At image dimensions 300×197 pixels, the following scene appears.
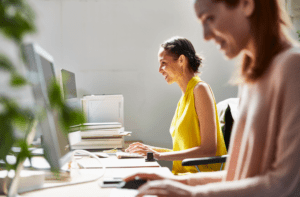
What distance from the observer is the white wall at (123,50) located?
2992 mm

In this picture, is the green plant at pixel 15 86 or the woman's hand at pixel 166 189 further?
the woman's hand at pixel 166 189

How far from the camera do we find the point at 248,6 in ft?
2.27

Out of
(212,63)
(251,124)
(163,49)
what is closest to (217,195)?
(251,124)

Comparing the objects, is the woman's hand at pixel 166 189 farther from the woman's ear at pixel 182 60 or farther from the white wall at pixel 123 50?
the white wall at pixel 123 50

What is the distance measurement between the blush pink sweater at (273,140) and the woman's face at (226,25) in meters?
0.11

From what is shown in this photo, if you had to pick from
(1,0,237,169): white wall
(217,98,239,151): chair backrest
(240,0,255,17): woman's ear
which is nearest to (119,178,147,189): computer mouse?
(240,0,255,17): woman's ear

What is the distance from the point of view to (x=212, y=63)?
3104mm

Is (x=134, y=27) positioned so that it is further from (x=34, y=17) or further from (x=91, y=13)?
(x=34, y=17)

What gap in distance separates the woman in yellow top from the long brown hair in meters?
0.95

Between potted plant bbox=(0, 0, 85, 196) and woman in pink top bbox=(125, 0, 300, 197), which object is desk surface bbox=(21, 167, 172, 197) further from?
potted plant bbox=(0, 0, 85, 196)

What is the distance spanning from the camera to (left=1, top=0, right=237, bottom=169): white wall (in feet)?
9.82

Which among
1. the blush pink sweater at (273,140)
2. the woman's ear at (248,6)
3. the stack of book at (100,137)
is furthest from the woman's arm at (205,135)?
the woman's ear at (248,6)

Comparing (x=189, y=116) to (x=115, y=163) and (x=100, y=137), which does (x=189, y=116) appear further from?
(x=100, y=137)

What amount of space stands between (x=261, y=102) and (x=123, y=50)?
8.23ft
